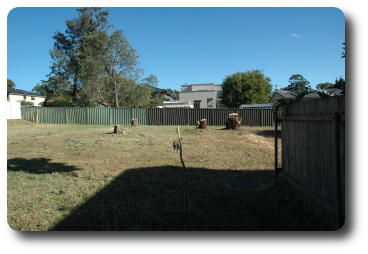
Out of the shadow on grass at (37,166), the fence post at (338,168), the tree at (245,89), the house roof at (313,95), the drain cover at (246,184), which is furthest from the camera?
the tree at (245,89)

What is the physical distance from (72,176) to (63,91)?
24243 mm

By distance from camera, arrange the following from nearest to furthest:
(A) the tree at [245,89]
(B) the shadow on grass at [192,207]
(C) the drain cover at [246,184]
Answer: (B) the shadow on grass at [192,207] → (C) the drain cover at [246,184] → (A) the tree at [245,89]

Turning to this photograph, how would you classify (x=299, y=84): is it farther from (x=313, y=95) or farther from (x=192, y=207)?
(x=192, y=207)

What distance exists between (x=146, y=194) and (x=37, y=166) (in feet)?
9.66

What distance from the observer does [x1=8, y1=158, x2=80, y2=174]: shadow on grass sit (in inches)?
191

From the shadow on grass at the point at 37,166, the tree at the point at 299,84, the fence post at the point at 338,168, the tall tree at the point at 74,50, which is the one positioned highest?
the tall tree at the point at 74,50

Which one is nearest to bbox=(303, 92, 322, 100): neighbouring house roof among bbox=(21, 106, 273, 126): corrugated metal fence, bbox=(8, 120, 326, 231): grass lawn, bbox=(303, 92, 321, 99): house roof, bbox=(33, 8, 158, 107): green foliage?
bbox=(303, 92, 321, 99): house roof

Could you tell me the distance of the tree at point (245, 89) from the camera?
31.9 m

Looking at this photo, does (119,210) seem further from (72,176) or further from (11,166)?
(11,166)

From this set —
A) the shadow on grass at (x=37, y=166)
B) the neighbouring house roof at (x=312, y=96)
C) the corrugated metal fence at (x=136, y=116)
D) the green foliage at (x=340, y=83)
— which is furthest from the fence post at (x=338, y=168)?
the corrugated metal fence at (x=136, y=116)

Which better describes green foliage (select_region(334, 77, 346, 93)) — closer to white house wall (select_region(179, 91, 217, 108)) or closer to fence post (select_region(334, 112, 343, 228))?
fence post (select_region(334, 112, 343, 228))

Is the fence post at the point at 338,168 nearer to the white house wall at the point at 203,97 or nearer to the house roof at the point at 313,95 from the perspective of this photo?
the house roof at the point at 313,95

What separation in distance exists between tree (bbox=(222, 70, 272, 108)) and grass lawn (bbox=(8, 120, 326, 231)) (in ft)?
87.1
